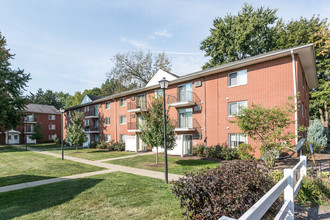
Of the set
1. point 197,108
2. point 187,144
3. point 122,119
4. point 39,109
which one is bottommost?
point 187,144

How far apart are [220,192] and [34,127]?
53.8 m

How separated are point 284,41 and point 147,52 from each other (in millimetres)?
24218

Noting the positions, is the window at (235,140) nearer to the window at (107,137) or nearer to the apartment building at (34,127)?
the window at (107,137)

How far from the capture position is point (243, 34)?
2670 cm

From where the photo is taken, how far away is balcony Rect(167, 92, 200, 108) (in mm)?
18572

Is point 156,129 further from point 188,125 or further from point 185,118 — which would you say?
point 185,118

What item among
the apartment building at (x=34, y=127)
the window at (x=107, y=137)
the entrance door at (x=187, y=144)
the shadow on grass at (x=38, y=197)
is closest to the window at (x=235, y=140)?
the entrance door at (x=187, y=144)

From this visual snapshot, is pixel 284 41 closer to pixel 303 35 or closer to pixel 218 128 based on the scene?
pixel 303 35

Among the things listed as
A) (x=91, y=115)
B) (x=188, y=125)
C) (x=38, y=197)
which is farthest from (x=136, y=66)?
(x=38, y=197)

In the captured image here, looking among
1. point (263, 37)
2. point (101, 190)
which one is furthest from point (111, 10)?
point (263, 37)

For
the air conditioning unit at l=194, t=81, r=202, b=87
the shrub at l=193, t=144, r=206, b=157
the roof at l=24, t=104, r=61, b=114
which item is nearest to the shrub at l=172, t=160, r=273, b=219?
the shrub at l=193, t=144, r=206, b=157

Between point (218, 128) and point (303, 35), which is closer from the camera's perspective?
point (218, 128)

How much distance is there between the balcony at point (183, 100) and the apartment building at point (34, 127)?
1509 inches

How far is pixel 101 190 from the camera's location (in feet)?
24.3
